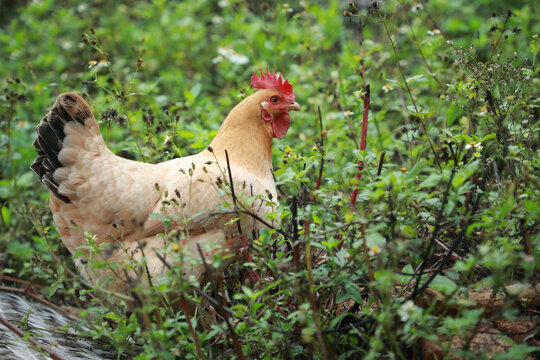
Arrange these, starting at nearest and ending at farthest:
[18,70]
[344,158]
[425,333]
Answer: [425,333] → [344,158] → [18,70]

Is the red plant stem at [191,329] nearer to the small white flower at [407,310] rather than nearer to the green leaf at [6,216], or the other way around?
the small white flower at [407,310]

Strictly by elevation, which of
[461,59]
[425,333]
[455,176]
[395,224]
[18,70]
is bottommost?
[425,333]

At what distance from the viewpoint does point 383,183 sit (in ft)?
6.03

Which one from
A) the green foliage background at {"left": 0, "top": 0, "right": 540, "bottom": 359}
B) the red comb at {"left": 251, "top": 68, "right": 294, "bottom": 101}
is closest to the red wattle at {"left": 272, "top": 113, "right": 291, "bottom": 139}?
the red comb at {"left": 251, "top": 68, "right": 294, "bottom": 101}

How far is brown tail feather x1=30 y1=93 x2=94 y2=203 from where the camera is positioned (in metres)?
2.79

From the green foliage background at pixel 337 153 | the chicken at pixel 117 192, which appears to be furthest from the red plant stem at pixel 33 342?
the chicken at pixel 117 192

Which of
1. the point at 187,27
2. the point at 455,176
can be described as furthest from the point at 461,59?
the point at 187,27

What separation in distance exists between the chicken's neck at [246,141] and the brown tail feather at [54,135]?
0.84 meters

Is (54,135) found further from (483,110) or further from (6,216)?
(483,110)

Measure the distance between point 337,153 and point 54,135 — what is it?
6.02 ft

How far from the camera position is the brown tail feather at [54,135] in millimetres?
2787

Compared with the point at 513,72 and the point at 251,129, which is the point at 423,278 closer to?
the point at 513,72

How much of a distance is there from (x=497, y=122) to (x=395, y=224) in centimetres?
88

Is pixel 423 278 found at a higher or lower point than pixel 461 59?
lower
